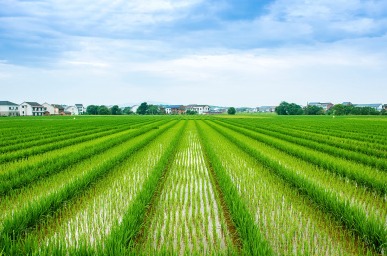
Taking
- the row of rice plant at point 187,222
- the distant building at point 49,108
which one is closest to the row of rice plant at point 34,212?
the row of rice plant at point 187,222

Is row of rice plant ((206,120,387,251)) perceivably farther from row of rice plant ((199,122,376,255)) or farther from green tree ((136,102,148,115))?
green tree ((136,102,148,115))

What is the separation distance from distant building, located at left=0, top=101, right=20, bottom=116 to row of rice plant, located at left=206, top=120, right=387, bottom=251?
10534 centimetres

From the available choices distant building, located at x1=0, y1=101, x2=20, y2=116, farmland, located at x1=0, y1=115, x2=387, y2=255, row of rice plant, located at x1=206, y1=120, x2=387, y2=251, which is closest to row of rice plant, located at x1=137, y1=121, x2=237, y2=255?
farmland, located at x1=0, y1=115, x2=387, y2=255

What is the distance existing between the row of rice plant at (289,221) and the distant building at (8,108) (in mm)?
105726

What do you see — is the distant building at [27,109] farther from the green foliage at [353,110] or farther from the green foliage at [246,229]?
the green foliage at [246,229]

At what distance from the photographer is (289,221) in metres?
4.25

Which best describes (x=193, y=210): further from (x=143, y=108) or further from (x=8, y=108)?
(x=143, y=108)

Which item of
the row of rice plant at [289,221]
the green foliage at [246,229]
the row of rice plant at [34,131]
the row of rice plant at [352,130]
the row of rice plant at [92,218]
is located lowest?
the row of rice plant at [289,221]

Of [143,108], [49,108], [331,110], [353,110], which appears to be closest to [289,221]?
[353,110]

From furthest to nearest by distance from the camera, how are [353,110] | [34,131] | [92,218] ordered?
1. [353,110]
2. [34,131]
3. [92,218]

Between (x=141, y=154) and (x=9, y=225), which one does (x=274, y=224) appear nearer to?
(x=9, y=225)

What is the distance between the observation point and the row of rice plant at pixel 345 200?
3500 millimetres

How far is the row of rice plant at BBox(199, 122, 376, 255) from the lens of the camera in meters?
3.46

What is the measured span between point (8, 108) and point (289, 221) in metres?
110
